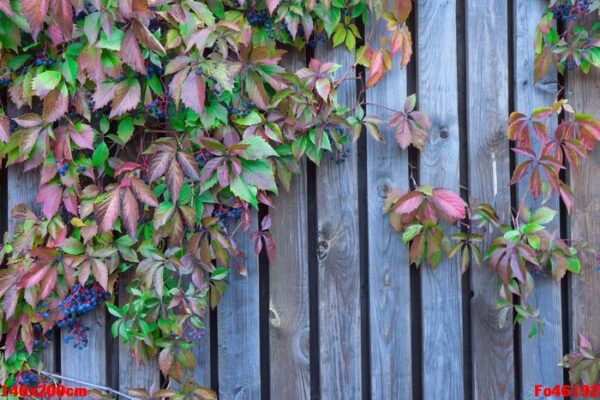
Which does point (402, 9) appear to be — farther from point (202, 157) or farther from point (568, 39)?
point (202, 157)

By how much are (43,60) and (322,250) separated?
908 millimetres

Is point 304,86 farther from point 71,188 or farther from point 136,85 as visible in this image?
point 71,188

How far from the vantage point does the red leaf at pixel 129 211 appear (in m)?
1.44

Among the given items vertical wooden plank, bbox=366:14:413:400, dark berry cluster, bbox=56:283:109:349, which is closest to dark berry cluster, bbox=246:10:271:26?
vertical wooden plank, bbox=366:14:413:400

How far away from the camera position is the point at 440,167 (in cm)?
172

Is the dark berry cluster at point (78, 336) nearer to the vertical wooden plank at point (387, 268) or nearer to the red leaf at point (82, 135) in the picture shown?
the red leaf at point (82, 135)

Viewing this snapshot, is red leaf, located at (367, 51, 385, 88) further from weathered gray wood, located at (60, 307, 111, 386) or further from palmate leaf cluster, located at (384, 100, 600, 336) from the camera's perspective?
weathered gray wood, located at (60, 307, 111, 386)

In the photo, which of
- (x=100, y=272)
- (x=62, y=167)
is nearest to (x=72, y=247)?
(x=100, y=272)

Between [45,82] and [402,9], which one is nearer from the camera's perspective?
[45,82]

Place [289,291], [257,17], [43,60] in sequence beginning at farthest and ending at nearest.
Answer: [289,291], [257,17], [43,60]

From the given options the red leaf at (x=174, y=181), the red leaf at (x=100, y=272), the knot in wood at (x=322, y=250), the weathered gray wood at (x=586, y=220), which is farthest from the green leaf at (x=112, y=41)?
the weathered gray wood at (x=586, y=220)

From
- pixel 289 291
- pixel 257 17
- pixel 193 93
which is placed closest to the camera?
pixel 193 93

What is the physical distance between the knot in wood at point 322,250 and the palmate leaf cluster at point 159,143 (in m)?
0.15

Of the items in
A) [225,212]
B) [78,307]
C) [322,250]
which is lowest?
[78,307]
